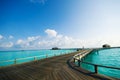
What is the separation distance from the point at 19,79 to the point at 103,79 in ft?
21.5

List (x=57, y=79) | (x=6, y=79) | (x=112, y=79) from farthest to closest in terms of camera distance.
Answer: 1. (x=6, y=79)
2. (x=57, y=79)
3. (x=112, y=79)

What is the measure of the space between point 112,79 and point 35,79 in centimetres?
578

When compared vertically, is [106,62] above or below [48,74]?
below

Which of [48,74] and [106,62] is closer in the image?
[48,74]

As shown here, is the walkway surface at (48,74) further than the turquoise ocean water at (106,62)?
No

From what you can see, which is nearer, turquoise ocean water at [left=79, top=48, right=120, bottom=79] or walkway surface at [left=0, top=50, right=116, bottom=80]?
walkway surface at [left=0, top=50, right=116, bottom=80]

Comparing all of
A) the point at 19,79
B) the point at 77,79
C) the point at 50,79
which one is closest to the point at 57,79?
the point at 50,79

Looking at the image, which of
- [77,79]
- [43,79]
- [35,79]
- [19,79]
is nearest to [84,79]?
[77,79]

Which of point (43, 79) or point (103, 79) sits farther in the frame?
point (43, 79)

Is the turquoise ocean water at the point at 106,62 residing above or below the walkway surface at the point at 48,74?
below

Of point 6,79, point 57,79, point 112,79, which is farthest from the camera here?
point 6,79

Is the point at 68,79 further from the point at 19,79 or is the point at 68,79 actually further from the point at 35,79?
the point at 19,79

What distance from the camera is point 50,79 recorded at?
22.1ft

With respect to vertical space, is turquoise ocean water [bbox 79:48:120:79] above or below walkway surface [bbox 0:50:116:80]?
below
